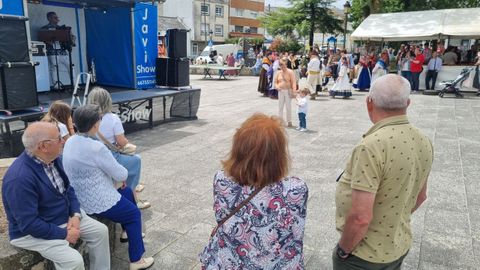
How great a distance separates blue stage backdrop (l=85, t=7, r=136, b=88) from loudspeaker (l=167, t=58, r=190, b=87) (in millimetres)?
865

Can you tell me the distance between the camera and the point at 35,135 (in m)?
2.16

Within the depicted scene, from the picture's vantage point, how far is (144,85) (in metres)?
8.85

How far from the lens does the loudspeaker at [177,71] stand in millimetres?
8543

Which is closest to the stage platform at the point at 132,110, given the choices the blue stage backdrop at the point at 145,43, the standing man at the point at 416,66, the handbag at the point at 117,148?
the blue stage backdrop at the point at 145,43

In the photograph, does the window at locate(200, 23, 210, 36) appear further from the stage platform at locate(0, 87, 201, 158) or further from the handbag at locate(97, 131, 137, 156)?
the handbag at locate(97, 131, 137, 156)

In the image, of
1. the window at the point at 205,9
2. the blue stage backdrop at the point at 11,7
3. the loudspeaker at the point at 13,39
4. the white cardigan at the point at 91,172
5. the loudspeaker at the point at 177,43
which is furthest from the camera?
the window at the point at 205,9

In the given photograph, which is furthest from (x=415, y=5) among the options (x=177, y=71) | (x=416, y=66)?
(x=177, y=71)

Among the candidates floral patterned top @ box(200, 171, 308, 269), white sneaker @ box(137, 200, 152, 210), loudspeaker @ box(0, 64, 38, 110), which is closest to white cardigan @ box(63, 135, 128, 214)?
white sneaker @ box(137, 200, 152, 210)

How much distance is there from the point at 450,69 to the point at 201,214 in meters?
13.1

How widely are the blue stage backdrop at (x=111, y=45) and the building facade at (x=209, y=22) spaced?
137 ft

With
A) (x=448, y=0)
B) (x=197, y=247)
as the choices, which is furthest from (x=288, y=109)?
(x=448, y=0)

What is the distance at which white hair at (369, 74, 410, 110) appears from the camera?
1.66m

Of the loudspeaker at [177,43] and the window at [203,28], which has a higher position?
the window at [203,28]

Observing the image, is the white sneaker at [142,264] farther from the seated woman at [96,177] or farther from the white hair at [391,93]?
the white hair at [391,93]
